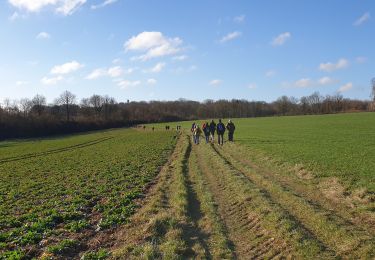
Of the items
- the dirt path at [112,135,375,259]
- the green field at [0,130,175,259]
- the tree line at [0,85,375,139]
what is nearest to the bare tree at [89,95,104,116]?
the tree line at [0,85,375,139]

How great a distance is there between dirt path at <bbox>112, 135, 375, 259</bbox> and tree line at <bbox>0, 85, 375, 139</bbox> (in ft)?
349

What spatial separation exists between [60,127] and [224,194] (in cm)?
11055

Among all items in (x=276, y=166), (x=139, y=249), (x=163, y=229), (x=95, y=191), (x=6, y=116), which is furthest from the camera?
(x=6, y=116)

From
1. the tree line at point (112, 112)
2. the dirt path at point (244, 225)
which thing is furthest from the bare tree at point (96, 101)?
the dirt path at point (244, 225)

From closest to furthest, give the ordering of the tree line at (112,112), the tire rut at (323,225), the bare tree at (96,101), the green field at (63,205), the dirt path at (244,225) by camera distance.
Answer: the tire rut at (323,225), the dirt path at (244,225), the green field at (63,205), the tree line at (112,112), the bare tree at (96,101)

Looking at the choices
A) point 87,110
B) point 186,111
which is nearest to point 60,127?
point 87,110

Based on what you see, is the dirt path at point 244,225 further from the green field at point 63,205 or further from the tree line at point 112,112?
the tree line at point 112,112

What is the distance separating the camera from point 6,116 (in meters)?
112

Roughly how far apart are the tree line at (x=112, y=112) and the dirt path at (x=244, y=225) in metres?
106

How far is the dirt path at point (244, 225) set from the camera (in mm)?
8039

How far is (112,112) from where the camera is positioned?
515ft

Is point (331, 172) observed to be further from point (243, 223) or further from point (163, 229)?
point (163, 229)

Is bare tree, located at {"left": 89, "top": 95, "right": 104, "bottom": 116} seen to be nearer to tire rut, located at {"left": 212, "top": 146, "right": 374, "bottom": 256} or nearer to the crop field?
the crop field

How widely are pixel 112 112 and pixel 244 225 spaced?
151013 mm
